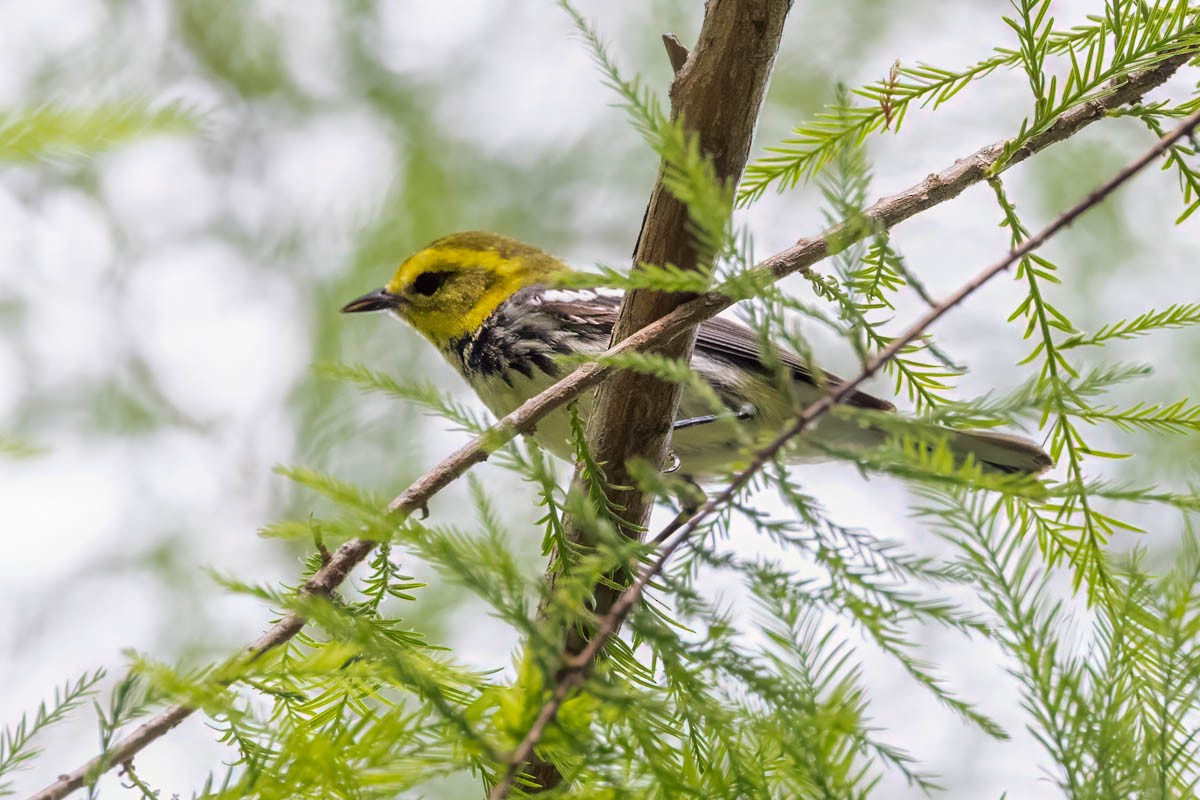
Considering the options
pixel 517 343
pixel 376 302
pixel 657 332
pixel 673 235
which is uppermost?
pixel 376 302

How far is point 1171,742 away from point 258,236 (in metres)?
6.60

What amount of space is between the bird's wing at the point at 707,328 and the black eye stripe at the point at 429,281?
0.49 metres

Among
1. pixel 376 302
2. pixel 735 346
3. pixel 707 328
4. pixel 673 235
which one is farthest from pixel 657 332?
pixel 376 302

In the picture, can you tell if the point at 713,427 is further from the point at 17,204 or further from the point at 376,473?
the point at 17,204

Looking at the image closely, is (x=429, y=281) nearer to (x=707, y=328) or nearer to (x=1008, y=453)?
(x=707, y=328)

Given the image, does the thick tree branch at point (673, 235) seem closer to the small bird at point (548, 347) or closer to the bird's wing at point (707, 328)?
the small bird at point (548, 347)

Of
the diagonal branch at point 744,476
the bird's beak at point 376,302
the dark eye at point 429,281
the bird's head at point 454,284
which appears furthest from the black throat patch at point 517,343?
the diagonal branch at point 744,476

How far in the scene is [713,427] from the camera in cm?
309

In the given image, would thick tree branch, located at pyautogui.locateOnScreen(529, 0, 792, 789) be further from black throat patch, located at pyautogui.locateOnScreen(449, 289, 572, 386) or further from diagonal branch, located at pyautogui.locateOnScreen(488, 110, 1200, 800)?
black throat patch, located at pyautogui.locateOnScreen(449, 289, 572, 386)

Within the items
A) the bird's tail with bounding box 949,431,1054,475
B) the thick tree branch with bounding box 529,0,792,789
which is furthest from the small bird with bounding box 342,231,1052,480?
the thick tree branch with bounding box 529,0,792,789

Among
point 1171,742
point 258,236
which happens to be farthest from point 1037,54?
point 258,236

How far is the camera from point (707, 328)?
348 centimetres

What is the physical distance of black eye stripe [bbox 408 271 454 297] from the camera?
3.97 metres

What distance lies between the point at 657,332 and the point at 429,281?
2086 millimetres
